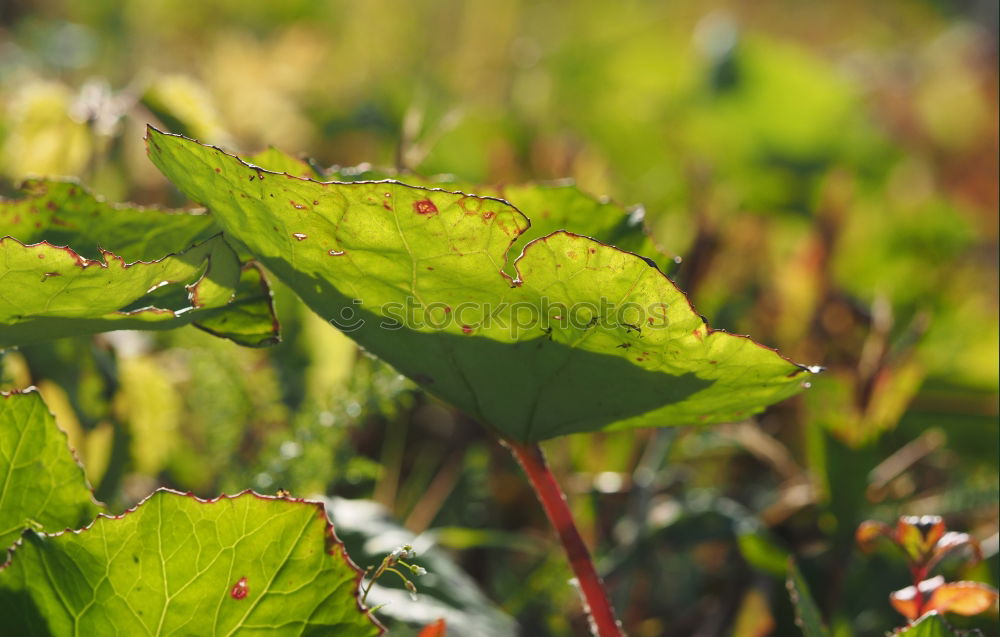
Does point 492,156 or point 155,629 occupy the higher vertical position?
point 492,156

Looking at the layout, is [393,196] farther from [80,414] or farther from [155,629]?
[80,414]

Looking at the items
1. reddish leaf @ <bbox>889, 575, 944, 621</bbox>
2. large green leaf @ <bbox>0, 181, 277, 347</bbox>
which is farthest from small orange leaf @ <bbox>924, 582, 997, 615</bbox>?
large green leaf @ <bbox>0, 181, 277, 347</bbox>

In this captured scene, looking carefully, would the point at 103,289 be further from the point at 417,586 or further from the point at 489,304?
the point at 417,586

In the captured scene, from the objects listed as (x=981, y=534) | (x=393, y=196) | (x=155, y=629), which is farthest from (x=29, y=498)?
(x=981, y=534)

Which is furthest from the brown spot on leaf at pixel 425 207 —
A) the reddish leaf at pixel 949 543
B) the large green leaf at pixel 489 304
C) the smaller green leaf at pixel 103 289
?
the reddish leaf at pixel 949 543

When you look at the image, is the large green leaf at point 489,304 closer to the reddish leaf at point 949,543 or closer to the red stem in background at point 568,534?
the red stem in background at point 568,534

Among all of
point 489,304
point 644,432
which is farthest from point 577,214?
point 644,432
